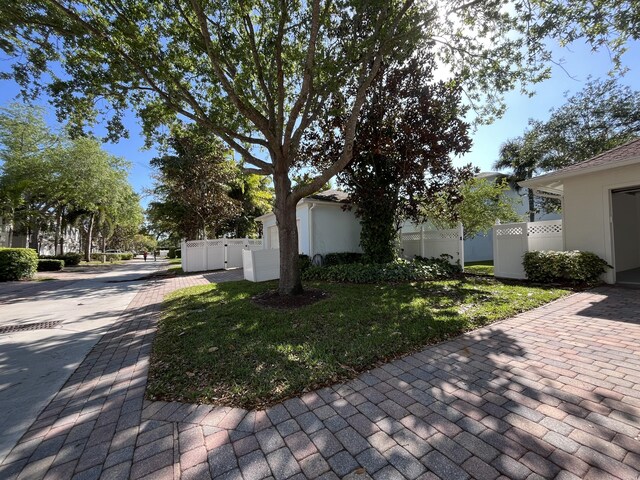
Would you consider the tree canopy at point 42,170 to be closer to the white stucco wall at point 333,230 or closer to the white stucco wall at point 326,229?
the white stucco wall at point 326,229

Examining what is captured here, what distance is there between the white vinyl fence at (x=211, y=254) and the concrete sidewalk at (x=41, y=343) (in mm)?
6177

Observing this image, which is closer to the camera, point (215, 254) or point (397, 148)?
point (397, 148)

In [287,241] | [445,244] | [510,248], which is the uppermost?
[287,241]

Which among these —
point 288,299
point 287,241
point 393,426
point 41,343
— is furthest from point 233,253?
point 393,426

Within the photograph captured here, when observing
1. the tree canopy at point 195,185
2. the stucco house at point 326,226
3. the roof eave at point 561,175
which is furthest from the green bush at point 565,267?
the tree canopy at point 195,185

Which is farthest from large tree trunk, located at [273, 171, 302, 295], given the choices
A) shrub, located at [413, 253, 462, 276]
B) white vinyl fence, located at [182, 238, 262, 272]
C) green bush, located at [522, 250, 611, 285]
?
white vinyl fence, located at [182, 238, 262, 272]

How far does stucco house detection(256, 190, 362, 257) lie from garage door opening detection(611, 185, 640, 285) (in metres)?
8.84

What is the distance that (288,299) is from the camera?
629cm

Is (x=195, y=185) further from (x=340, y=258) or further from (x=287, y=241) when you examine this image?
(x=287, y=241)

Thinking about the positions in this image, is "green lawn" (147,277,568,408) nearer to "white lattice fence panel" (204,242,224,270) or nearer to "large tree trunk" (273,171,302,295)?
"large tree trunk" (273,171,302,295)

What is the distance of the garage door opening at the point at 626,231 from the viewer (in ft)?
30.4

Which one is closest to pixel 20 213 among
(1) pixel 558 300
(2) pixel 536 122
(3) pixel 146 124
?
(3) pixel 146 124

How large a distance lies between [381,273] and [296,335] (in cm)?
521

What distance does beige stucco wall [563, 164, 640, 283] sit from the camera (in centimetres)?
707
